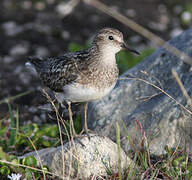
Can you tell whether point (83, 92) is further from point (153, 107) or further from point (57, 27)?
point (57, 27)

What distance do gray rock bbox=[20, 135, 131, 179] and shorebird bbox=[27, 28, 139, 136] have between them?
38cm

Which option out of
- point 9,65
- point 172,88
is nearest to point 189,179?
point 172,88

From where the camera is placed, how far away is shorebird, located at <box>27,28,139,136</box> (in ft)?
15.7

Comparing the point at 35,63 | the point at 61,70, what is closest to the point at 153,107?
the point at 61,70

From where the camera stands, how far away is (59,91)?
17.1 feet

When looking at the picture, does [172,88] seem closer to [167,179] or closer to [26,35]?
[167,179]

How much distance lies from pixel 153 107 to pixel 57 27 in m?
5.14

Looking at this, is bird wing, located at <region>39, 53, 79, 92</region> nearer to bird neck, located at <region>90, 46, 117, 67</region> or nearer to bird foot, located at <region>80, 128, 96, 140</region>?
bird neck, located at <region>90, 46, 117, 67</region>

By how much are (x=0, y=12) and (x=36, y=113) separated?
4.22 metres

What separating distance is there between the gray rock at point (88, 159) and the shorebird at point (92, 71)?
0.38 metres

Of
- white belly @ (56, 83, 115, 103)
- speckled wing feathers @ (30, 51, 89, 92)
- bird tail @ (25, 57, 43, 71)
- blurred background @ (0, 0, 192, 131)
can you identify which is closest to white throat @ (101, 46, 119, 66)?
speckled wing feathers @ (30, 51, 89, 92)

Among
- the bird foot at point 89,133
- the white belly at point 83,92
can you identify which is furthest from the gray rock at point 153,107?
the white belly at point 83,92

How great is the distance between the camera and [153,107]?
522 cm

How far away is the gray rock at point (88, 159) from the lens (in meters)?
4.60
